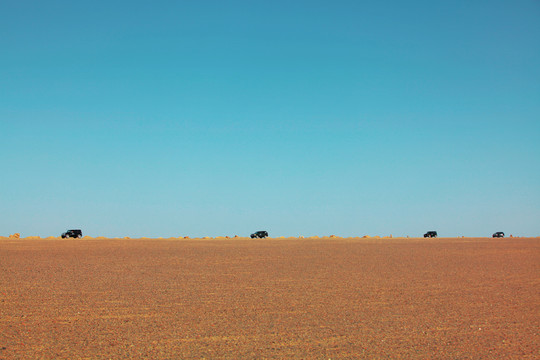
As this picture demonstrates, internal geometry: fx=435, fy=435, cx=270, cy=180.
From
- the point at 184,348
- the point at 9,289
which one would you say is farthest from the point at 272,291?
the point at 9,289

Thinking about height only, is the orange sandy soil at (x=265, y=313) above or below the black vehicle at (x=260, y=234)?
below

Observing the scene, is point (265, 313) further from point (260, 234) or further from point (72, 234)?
point (260, 234)

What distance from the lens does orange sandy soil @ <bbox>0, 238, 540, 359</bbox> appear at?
8.71 metres

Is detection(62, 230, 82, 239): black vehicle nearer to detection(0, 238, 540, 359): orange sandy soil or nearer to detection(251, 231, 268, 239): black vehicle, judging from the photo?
detection(251, 231, 268, 239): black vehicle

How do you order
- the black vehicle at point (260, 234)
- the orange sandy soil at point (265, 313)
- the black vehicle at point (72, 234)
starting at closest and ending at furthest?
the orange sandy soil at point (265, 313), the black vehicle at point (72, 234), the black vehicle at point (260, 234)

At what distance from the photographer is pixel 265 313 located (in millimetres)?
11773

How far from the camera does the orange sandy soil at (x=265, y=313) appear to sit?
8711mm

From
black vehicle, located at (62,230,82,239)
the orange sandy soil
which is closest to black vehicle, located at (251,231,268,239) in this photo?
black vehicle, located at (62,230,82,239)

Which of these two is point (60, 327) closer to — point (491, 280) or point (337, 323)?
point (337, 323)

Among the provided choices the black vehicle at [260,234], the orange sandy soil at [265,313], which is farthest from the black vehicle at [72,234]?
the orange sandy soil at [265,313]

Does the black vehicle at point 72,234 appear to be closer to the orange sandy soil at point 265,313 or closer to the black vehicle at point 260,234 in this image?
the black vehicle at point 260,234

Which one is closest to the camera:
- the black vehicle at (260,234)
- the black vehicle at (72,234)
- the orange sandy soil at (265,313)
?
the orange sandy soil at (265,313)

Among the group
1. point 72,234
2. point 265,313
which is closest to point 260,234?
point 72,234

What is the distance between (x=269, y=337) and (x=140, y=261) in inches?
698
